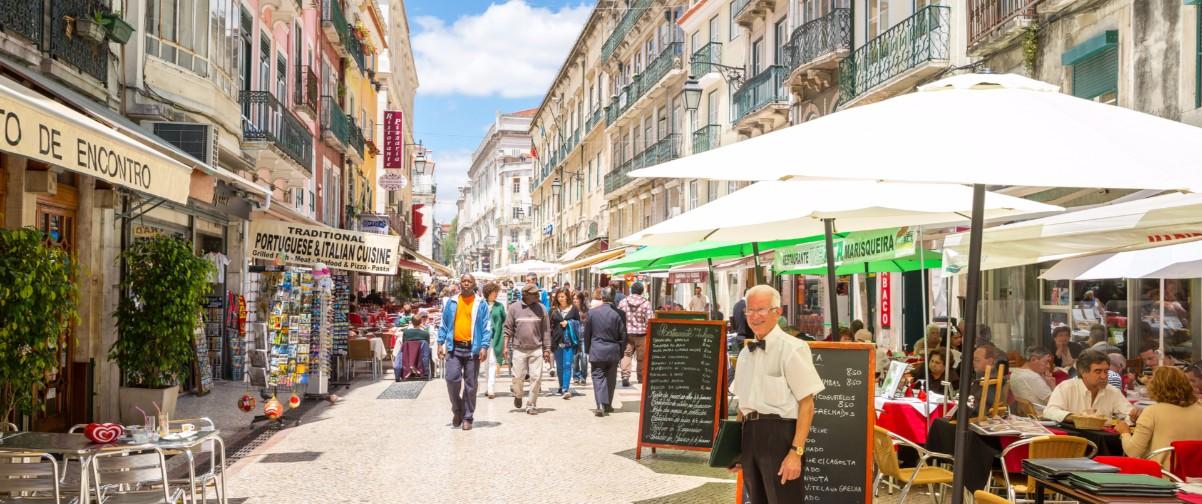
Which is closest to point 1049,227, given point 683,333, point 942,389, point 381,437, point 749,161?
point 942,389

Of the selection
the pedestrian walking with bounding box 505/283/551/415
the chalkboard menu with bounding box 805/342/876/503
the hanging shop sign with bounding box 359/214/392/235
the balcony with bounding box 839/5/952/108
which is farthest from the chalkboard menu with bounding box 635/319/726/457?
the hanging shop sign with bounding box 359/214/392/235

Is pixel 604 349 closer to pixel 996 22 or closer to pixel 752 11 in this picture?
pixel 996 22

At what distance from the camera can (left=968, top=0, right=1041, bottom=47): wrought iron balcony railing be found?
1468 centimetres

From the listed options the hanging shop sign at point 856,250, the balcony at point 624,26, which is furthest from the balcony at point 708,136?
the hanging shop sign at point 856,250

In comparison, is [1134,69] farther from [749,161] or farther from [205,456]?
[205,456]

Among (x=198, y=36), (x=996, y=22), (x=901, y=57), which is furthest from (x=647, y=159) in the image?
(x=198, y=36)

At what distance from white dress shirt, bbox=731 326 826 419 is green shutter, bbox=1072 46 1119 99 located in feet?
32.1

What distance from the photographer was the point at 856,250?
35.1ft

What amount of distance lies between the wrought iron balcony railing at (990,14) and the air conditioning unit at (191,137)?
1133 centimetres

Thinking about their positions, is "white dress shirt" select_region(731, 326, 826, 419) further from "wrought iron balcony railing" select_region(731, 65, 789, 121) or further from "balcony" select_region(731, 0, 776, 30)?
"balcony" select_region(731, 0, 776, 30)

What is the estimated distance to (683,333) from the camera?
992 cm

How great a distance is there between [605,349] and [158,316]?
5.53m

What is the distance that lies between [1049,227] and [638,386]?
34.2 ft

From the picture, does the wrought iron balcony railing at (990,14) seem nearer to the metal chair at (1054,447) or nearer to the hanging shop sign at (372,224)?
the metal chair at (1054,447)
